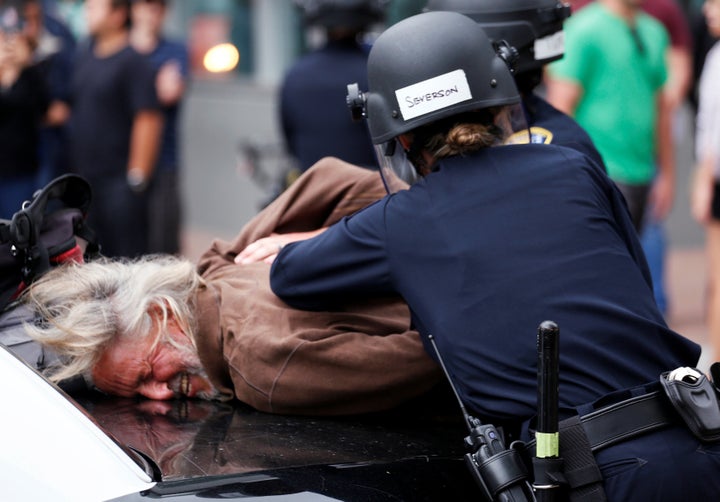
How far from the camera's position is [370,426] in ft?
10.1

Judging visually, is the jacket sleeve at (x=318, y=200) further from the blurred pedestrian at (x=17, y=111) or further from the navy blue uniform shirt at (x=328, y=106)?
the blurred pedestrian at (x=17, y=111)

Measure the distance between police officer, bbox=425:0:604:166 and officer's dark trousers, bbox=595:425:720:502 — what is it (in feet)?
5.10

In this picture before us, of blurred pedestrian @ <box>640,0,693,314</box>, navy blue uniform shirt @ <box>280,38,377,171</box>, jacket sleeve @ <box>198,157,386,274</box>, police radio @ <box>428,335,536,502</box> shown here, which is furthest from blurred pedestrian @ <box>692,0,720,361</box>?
police radio @ <box>428,335,536,502</box>

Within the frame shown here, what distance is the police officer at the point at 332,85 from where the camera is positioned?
6.24m

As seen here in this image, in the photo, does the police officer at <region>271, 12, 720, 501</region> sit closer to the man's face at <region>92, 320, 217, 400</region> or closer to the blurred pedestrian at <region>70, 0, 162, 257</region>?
the man's face at <region>92, 320, 217, 400</region>

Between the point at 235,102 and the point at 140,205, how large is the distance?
13.3 feet

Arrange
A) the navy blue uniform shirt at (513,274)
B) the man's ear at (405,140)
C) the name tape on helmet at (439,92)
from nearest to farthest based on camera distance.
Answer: the navy blue uniform shirt at (513,274), the name tape on helmet at (439,92), the man's ear at (405,140)

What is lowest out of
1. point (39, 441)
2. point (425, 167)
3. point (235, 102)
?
point (235, 102)

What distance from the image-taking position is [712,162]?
6090 mm

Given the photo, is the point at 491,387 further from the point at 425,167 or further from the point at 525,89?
the point at 525,89

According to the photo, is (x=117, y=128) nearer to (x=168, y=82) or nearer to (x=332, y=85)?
(x=168, y=82)

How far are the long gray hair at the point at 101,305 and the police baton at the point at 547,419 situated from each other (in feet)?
3.67

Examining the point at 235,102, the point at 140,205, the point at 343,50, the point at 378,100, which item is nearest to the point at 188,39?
the point at 235,102

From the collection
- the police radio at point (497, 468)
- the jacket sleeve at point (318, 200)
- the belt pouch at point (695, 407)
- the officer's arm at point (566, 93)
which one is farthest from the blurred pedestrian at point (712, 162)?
the police radio at point (497, 468)
